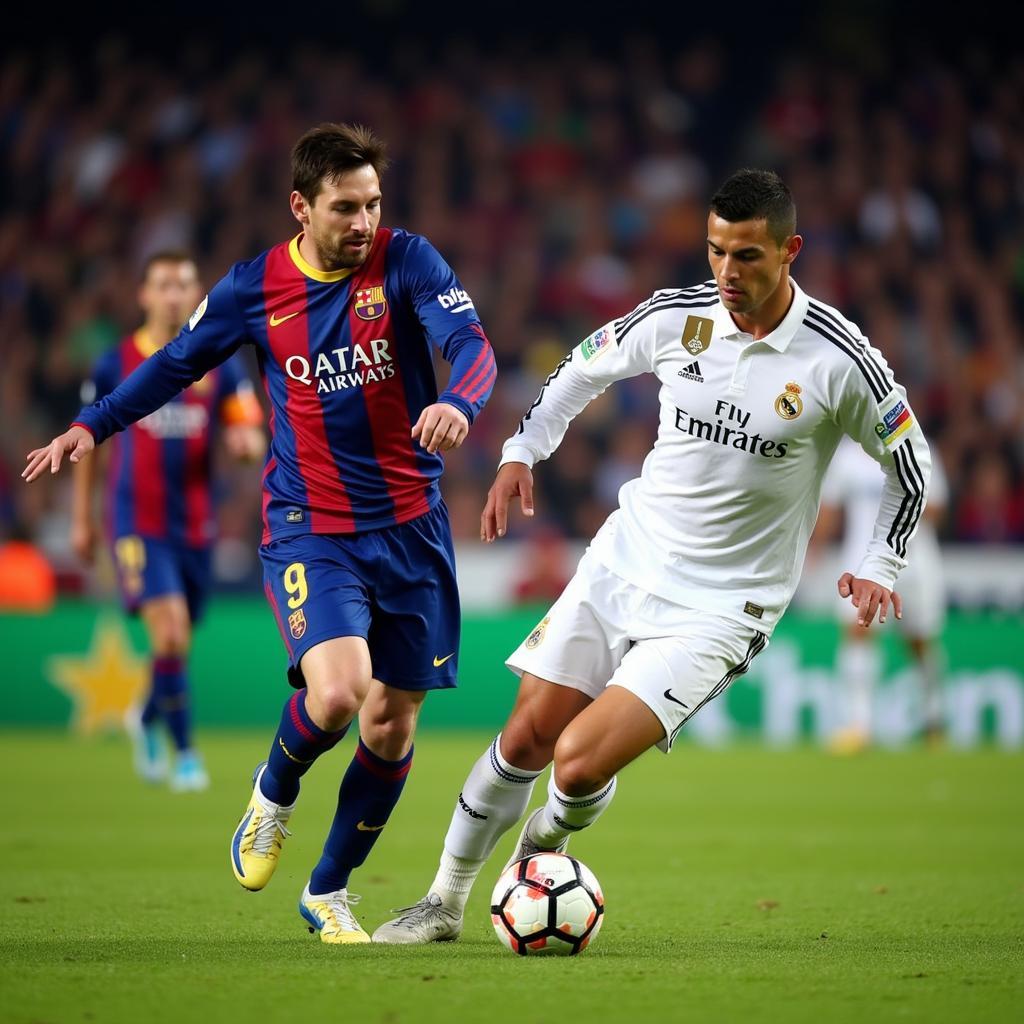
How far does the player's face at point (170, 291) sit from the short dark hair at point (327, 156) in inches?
163

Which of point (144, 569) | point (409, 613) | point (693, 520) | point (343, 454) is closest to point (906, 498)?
point (693, 520)

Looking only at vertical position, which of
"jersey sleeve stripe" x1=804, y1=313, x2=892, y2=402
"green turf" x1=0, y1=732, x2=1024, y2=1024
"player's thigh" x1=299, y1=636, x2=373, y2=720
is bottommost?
"green turf" x1=0, y1=732, x2=1024, y2=1024

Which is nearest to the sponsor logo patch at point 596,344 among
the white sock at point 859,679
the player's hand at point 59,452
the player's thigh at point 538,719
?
the player's thigh at point 538,719

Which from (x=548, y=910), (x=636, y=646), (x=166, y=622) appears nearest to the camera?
(x=548, y=910)

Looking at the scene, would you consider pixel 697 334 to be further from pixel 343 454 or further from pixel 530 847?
pixel 530 847

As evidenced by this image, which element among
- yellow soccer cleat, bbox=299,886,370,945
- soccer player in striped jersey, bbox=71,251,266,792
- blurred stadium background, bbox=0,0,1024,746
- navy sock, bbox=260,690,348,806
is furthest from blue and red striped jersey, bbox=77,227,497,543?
blurred stadium background, bbox=0,0,1024,746

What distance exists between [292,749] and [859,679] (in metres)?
8.33

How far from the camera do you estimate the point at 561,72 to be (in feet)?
69.7

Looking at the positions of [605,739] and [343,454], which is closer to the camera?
[605,739]

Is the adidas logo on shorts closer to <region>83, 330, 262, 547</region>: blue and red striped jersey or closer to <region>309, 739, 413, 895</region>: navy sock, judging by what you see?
<region>309, 739, 413, 895</region>: navy sock

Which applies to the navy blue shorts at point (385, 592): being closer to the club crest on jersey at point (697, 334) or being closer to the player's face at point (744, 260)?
the club crest on jersey at point (697, 334)

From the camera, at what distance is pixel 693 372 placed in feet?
17.1

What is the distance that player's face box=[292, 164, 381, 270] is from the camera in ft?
16.7

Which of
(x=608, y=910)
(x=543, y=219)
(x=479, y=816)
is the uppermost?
(x=543, y=219)
